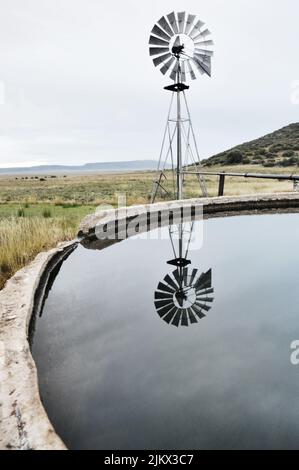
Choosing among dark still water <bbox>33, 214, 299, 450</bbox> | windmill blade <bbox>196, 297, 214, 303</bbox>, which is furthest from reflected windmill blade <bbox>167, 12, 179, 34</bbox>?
windmill blade <bbox>196, 297, 214, 303</bbox>

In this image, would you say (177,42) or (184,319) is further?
(177,42)

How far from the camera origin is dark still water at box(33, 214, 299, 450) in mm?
1934

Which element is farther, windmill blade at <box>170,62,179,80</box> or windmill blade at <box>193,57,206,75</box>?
windmill blade at <box>193,57,206,75</box>

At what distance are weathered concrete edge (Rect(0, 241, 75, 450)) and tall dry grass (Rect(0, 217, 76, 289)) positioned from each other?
0.99 metres

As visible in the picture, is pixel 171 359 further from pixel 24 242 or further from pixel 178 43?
pixel 178 43

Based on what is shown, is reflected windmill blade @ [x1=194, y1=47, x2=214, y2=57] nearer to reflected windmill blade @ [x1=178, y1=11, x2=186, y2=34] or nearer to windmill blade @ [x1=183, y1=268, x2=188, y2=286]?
reflected windmill blade @ [x1=178, y1=11, x2=186, y2=34]

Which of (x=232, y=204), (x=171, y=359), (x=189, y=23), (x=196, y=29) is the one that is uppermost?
(x=189, y=23)

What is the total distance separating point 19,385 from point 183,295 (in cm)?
204

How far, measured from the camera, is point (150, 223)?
695cm

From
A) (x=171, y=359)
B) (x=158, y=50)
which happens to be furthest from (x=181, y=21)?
(x=171, y=359)

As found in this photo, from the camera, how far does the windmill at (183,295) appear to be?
3242mm

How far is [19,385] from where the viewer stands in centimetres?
198

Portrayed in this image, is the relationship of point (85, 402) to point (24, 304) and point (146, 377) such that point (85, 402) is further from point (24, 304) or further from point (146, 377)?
point (24, 304)

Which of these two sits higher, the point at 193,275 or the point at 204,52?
the point at 204,52
